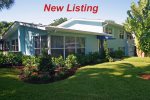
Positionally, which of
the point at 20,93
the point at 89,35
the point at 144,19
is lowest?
the point at 20,93

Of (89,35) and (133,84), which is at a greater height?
(89,35)

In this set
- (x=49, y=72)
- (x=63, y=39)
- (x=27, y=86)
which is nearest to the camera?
(x=27, y=86)

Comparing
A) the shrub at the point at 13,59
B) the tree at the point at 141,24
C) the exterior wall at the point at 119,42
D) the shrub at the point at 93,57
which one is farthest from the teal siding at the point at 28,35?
the tree at the point at 141,24

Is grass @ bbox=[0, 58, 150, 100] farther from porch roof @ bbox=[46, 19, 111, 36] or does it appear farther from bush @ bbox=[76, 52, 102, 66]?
porch roof @ bbox=[46, 19, 111, 36]

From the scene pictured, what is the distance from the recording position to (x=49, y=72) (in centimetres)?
1426

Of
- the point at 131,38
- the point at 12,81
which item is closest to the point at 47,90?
the point at 12,81

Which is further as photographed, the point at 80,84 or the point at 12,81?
the point at 12,81

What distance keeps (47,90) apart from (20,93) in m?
1.31

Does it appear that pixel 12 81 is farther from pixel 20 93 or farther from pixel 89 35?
pixel 89 35

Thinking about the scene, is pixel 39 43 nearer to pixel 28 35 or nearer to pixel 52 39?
pixel 52 39

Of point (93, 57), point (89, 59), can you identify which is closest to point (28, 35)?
point (89, 59)

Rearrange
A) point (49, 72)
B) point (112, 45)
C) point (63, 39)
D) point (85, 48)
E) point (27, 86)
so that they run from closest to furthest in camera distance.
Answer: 1. point (27, 86)
2. point (49, 72)
3. point (63, 39)
4. point (85, 48)
5. point (112, 45)

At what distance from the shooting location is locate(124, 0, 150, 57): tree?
110 ft

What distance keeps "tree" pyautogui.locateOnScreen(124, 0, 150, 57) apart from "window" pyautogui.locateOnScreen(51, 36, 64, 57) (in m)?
17.0
